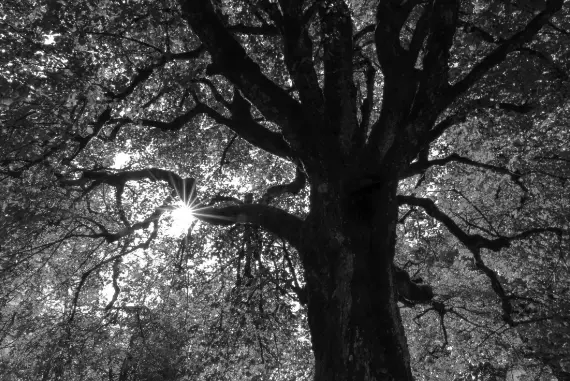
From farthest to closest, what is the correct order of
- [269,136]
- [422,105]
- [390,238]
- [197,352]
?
[197,352] → [269,136] → [422,105] → [390,238]

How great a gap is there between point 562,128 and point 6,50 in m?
13.2

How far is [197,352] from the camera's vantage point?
8758 millimetres

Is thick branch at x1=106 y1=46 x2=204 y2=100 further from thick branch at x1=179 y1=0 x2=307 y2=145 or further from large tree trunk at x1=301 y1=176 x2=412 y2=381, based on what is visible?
large tree trunk at x1=301 y1=176 x2=412 y2=381

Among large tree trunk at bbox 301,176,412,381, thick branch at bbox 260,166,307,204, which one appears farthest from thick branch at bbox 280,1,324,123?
thick branch at bbox 260,166,307,204

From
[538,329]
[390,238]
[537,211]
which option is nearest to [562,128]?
[537,211]

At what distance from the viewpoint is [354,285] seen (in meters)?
5.21

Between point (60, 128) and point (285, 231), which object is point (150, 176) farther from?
point (285, 231)

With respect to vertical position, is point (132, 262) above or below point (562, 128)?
below

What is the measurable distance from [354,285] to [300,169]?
10.2 ft

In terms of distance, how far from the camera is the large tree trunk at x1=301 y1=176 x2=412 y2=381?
476 cm

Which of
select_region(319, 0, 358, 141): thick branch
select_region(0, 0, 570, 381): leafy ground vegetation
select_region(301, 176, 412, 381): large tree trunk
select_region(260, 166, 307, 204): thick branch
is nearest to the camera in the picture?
select_region(301, 176, 412, 381): large tree trunk

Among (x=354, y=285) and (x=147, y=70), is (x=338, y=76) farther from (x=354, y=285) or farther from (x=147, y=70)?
(x=147, y=70)

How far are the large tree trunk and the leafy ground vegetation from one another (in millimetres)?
24

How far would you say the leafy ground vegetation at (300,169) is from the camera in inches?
232
